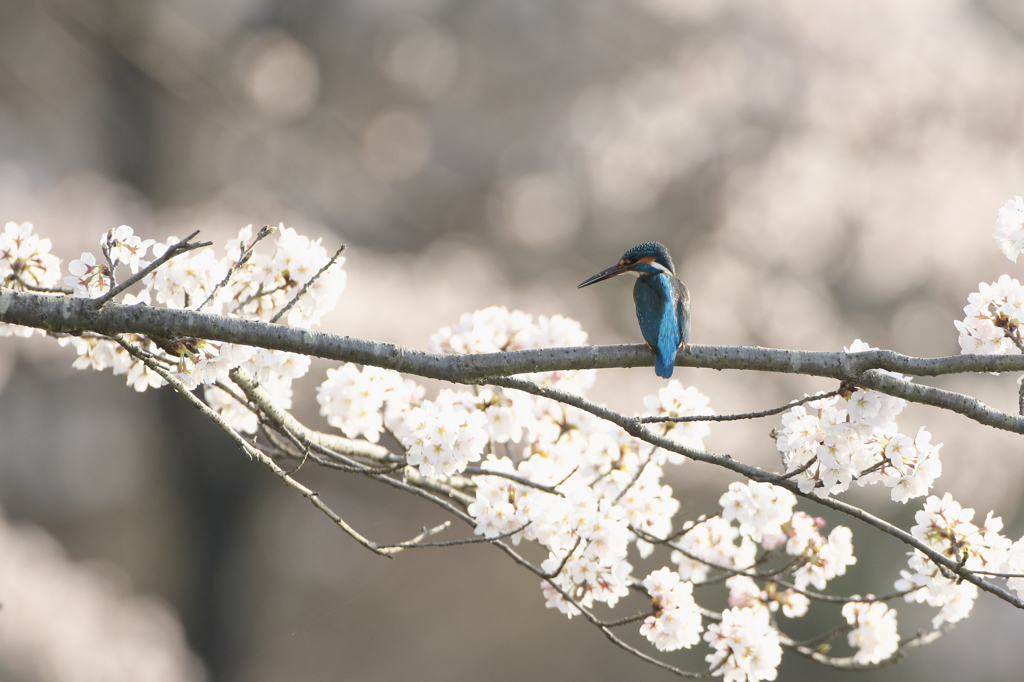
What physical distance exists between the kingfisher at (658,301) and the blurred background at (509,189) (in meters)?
7.20

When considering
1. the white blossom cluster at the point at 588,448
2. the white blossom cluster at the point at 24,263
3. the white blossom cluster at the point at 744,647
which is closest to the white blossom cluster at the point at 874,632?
the white blossom cluster at the point at 588,448

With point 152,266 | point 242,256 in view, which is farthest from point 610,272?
point 152,266

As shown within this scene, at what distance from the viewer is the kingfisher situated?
218cm

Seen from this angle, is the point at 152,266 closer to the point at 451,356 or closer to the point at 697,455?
the point at 451,356

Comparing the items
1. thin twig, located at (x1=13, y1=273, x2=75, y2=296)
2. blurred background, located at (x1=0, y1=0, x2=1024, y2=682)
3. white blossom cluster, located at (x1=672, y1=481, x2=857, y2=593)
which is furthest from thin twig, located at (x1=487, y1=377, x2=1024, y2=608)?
blurred background, located at (x1=0, y1=0, x2=1024, y2=682)

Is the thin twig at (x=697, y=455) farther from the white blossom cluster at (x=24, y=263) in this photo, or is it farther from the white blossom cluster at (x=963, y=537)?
the white blossom cluster at (x=24, y=263)

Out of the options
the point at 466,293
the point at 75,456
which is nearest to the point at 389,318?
the point at 466,293

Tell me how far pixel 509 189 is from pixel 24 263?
9.72 m

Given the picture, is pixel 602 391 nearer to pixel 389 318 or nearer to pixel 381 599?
pixel 389 318

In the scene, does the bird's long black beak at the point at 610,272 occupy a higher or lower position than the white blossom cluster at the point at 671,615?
higher

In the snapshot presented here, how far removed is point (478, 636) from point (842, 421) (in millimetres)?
7984

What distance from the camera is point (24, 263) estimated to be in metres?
2.37

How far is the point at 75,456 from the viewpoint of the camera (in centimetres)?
888

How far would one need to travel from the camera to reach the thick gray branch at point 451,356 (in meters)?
1.69
